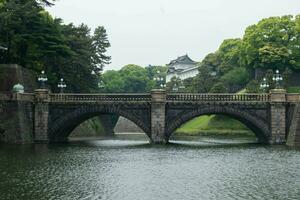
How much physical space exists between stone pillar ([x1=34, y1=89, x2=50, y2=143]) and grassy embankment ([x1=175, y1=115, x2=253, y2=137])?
32.2 metres

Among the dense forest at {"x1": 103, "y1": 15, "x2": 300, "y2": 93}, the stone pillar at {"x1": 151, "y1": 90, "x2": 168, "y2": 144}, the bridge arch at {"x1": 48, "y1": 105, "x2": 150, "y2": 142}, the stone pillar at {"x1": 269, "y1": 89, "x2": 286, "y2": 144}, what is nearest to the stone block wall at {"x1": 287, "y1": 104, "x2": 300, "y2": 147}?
the stone pillar at {"x1": 269, "y1": 89, "x2": 286, "y2": 144}

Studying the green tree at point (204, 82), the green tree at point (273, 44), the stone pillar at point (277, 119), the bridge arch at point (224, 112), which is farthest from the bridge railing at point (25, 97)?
the green tree at point (204, 82)

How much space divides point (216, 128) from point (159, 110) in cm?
2870

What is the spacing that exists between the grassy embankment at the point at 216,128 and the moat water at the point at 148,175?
33.4 meters

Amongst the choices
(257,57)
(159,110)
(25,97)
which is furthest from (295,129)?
(257,57)

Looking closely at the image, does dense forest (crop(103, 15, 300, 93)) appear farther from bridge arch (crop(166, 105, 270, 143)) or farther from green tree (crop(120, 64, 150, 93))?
green tree (crop(120, 64, 150, 93))

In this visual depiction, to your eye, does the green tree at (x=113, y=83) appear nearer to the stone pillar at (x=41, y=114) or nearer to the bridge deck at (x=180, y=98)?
the bridge deck at (x=180, y=98)

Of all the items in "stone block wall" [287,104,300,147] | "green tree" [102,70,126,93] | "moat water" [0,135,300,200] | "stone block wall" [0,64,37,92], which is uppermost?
"green tree" [102,70,126,93]

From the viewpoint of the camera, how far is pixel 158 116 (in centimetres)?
5981

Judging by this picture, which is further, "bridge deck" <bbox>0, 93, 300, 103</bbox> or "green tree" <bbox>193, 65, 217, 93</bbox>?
"green tree" <bbox>193, 65, 217, 93</bbox>

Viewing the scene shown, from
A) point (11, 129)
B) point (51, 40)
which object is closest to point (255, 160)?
point (11, 129)

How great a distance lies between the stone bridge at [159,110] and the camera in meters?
59.2

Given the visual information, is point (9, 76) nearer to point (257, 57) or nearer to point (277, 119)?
point (277, 119)

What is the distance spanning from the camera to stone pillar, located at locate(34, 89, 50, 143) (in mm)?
60562
